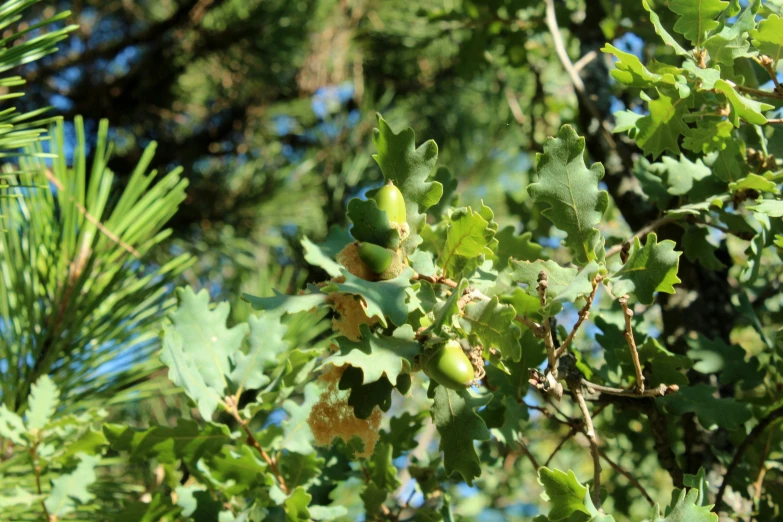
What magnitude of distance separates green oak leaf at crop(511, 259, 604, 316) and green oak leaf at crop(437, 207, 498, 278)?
0.14 ft

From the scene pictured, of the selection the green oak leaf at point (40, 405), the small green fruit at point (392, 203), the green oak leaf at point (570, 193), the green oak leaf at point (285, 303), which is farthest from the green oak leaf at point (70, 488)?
the green oak leaf at point (570, 193)

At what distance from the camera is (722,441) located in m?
1.23

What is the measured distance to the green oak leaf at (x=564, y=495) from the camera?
0.74 m

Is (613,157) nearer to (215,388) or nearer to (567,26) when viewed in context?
(567,26)

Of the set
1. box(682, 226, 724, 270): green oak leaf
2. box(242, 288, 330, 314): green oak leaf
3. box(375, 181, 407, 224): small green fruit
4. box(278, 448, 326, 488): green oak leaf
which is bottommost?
box(278, 448, 326, 488): green oak leaf

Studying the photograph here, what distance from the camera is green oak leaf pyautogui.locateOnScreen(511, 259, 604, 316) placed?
73 centimetres

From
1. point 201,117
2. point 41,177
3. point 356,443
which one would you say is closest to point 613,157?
point 356,443

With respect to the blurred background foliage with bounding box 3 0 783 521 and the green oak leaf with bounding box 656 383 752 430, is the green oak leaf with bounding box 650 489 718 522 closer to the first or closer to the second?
the green oak leaf with bounding box 656 383 752 430

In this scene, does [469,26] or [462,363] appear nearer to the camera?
[462,363]

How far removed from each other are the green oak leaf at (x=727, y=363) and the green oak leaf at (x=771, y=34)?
452mm

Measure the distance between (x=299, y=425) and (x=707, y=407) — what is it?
558 millimetres

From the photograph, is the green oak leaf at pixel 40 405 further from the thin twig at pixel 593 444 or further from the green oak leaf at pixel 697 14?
the green oak leaf at pixel 697 14

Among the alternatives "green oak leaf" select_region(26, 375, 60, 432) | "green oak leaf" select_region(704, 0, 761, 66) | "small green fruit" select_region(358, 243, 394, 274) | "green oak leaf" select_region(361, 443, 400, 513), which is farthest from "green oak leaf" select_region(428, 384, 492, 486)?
"green oak leaf" select_region(26, 375, 60, 432)

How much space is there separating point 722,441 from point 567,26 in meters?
1.08
